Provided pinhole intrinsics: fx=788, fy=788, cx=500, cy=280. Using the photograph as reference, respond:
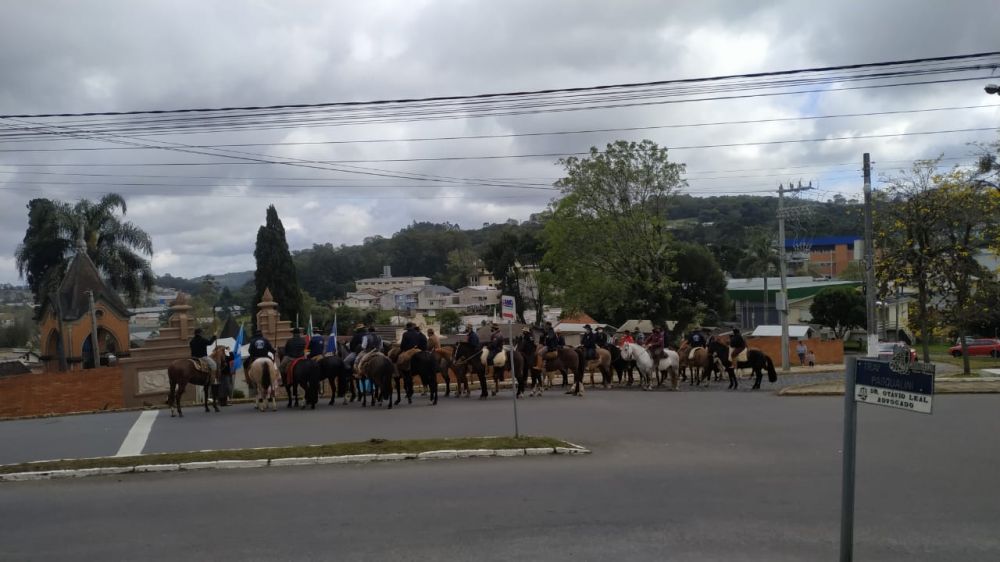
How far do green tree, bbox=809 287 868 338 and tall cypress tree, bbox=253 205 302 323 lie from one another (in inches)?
1707

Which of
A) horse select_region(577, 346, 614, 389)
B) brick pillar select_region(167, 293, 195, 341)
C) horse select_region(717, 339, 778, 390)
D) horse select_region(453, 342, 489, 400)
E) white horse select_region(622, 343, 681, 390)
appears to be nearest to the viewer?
horse select_region(453, 342, 489, 400)

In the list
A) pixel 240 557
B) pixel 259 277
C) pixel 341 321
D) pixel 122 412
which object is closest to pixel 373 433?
pixel 240 557

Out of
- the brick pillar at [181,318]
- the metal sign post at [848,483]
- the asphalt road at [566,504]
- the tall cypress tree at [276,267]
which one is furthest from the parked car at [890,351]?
the tall cypress tree at [276,267]

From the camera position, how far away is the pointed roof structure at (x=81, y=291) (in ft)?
138

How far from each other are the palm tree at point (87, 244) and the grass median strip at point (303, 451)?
1552 inches

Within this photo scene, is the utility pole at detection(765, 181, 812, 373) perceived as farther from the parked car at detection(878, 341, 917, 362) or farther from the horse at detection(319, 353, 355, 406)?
the horse at detection(319, 353, 355, 406)

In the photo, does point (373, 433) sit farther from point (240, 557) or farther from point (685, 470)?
point (240, 557)

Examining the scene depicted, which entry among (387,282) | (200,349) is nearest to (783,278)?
(200,349)

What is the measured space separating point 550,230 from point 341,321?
120 feet

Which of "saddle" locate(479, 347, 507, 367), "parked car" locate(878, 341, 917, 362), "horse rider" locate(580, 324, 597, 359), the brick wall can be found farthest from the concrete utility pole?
the brick wall

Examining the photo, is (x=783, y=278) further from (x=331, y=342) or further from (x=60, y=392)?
(x=60, y=392)

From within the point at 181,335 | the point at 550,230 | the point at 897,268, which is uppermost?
the point at 550,230

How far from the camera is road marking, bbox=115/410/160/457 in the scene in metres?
14.0

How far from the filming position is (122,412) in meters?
21.9
